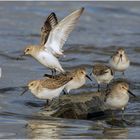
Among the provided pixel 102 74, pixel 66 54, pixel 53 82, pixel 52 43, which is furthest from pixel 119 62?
pixel 66 54

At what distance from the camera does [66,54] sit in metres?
17.0

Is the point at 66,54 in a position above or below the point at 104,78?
below

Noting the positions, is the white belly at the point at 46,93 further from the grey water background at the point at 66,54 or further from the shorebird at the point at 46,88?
the grey water background at the point at 66,54

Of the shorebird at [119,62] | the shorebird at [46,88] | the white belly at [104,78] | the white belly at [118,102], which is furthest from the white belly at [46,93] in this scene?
the shorebird at [119,62]

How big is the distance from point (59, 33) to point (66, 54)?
14.9 feet

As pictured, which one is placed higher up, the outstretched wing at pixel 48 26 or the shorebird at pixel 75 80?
the outstretched wing at pixel 48 26

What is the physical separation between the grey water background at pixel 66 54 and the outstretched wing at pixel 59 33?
92 cm

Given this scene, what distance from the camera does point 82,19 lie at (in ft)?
73.2

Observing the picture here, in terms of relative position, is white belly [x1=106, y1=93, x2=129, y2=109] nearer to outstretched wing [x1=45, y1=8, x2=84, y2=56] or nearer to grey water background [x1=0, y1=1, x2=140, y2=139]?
grey water background [x1=0, y1=1, x2=140, y2=139]

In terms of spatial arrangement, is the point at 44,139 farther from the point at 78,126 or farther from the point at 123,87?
the point at 123,87

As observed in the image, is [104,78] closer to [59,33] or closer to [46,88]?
[59,33]

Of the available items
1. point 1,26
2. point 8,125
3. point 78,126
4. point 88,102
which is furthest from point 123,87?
point 1,26

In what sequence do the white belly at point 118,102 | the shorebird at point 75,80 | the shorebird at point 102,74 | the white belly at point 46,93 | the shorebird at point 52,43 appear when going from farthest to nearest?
the shorebird at point 102,74, the shorebird at point 52,43, the shorebird at point 75,80, the white belly at point 46,93, the white belly at point 118,102

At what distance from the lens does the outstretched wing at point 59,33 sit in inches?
479
